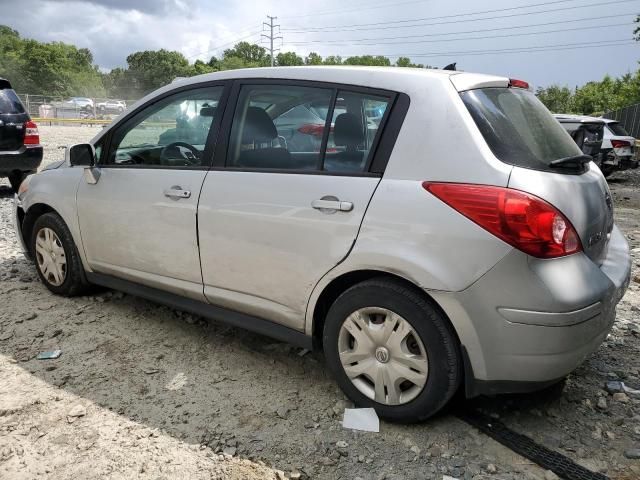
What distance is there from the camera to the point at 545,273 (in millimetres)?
2219

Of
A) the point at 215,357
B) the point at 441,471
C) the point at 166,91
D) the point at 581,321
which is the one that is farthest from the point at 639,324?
the point at 166,91

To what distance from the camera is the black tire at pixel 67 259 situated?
13.3ft

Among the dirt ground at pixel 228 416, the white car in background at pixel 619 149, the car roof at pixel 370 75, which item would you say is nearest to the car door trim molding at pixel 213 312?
the dirt ground at pixel 228 416

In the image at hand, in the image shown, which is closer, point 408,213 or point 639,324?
point 408,213

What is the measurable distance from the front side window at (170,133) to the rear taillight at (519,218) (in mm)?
1639

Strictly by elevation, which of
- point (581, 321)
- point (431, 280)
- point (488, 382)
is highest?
point (431, 280)

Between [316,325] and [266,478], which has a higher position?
[316,325]

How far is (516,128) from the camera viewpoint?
2.52m

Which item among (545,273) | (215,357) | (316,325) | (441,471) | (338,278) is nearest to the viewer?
(545,273)

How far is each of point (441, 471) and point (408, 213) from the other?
113 cm

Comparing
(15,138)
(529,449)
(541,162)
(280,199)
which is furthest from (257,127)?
(15,138)

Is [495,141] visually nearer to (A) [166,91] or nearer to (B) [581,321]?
(B) [581,321]

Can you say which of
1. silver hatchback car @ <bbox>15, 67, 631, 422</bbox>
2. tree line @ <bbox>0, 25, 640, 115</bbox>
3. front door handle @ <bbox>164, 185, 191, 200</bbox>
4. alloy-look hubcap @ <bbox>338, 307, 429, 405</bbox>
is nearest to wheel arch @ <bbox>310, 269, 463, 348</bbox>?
silver hatchback car @ <bbox>15, 67, 631, 422</bbox>

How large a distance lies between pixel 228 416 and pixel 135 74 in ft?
355
